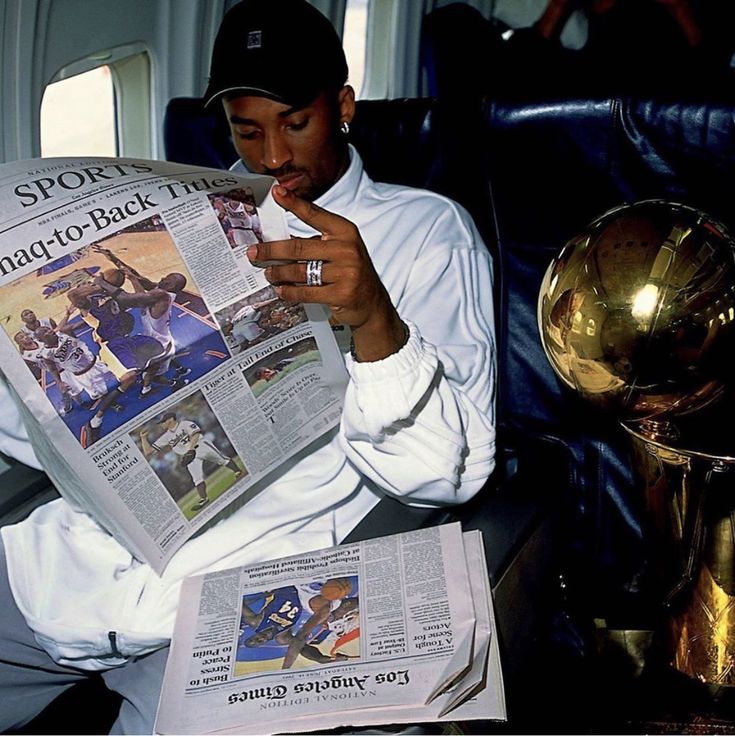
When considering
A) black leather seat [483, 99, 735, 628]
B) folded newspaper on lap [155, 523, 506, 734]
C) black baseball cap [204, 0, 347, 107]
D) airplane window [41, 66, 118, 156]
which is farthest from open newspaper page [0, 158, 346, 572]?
airplane window [41, 66, 118, 156]

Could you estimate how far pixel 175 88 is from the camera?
7.47 ft

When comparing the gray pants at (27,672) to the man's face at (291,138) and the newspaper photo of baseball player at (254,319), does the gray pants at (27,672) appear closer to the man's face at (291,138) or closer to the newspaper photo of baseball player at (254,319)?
the newspaper photo of baseball player at (254,319)

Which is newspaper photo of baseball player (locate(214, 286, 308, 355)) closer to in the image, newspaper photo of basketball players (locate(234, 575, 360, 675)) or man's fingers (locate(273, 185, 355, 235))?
man's fingers (locate(273, 185, 355, 235))

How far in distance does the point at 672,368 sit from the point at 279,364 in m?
0.51

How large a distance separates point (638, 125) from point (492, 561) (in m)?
0.69

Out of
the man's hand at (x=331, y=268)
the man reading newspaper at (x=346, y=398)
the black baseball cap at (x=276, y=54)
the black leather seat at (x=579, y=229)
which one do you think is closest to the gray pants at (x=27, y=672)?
the man reading newspaper at (x=346, y=398)

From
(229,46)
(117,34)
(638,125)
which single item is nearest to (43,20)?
(117,34)

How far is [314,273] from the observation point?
1096mm

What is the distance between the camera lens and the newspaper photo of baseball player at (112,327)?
1.00 m

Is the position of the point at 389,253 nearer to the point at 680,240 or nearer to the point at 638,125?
the point at 638,125

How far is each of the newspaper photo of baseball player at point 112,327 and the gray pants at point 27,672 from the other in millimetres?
395

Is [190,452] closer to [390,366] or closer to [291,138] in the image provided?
[390,366]

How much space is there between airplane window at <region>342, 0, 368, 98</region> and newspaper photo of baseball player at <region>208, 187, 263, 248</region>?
2167 millimetres

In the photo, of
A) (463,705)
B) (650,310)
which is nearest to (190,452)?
(463,705)
